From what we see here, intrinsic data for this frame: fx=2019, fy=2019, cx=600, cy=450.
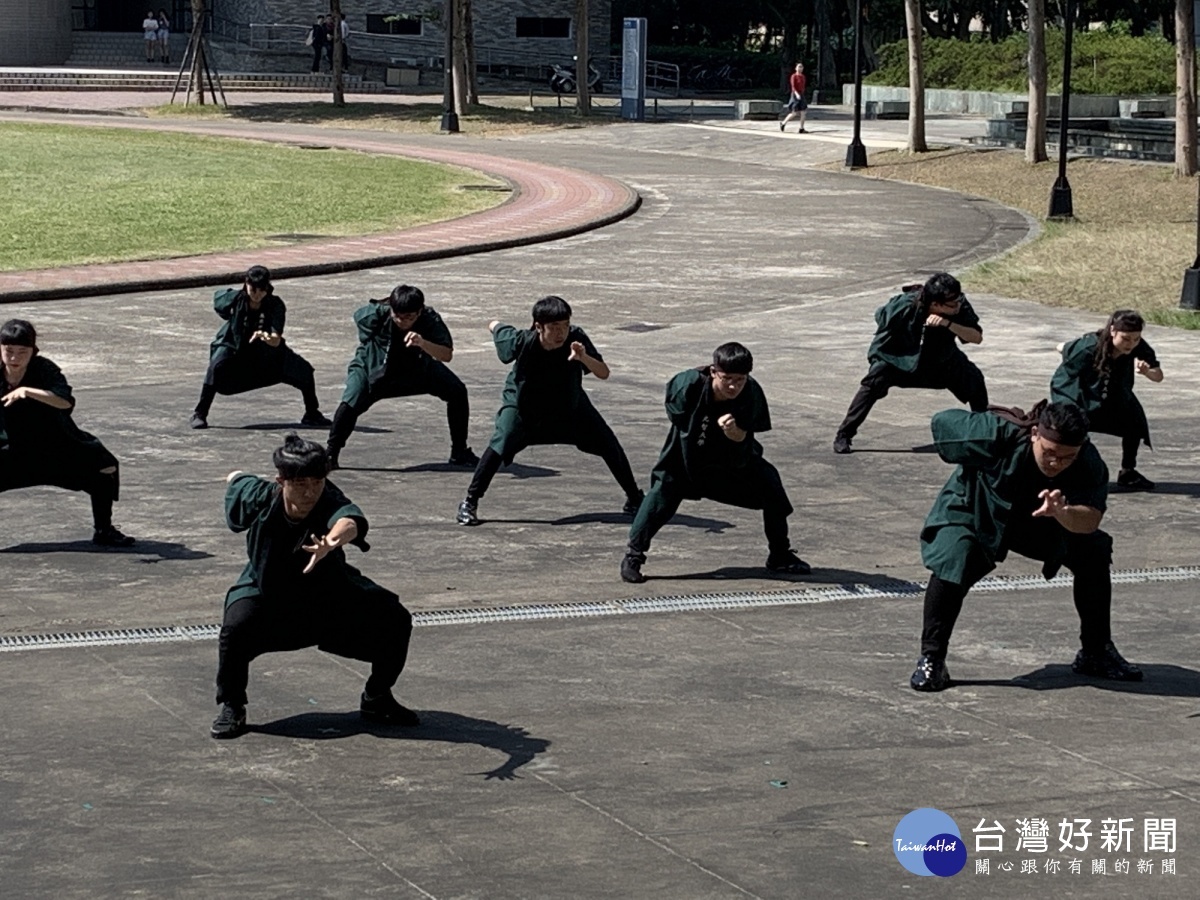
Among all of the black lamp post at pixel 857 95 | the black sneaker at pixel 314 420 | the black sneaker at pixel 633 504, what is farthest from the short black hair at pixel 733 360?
the black lamp post at pixel 857 95

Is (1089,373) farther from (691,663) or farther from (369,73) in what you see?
(369,73)

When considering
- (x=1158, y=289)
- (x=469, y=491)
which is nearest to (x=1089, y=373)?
(x=469, y=491)

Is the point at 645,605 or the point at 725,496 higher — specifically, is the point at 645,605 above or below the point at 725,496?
below

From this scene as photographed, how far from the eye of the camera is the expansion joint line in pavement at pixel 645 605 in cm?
1055

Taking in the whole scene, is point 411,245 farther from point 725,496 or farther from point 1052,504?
point 1052,504

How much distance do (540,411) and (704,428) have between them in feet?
6.51

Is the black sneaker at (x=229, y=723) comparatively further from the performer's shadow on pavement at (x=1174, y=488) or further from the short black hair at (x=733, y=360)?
the performer's shadow on pavement at (x=1174, y=488)

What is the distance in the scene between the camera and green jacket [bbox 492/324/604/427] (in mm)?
12961

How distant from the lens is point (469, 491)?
13336mm

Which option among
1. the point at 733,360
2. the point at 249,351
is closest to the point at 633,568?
the point at 733,360

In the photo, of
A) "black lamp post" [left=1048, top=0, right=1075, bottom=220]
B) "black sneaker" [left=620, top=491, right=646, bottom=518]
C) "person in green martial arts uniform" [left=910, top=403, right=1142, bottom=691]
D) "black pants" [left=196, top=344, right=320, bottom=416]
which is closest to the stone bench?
"black lamp post" [left=1048, top=0, right=1075, bottom=220]

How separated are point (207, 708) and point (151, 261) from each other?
60.9 ft

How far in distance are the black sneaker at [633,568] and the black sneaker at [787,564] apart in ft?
2.60

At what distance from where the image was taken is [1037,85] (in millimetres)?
39438
